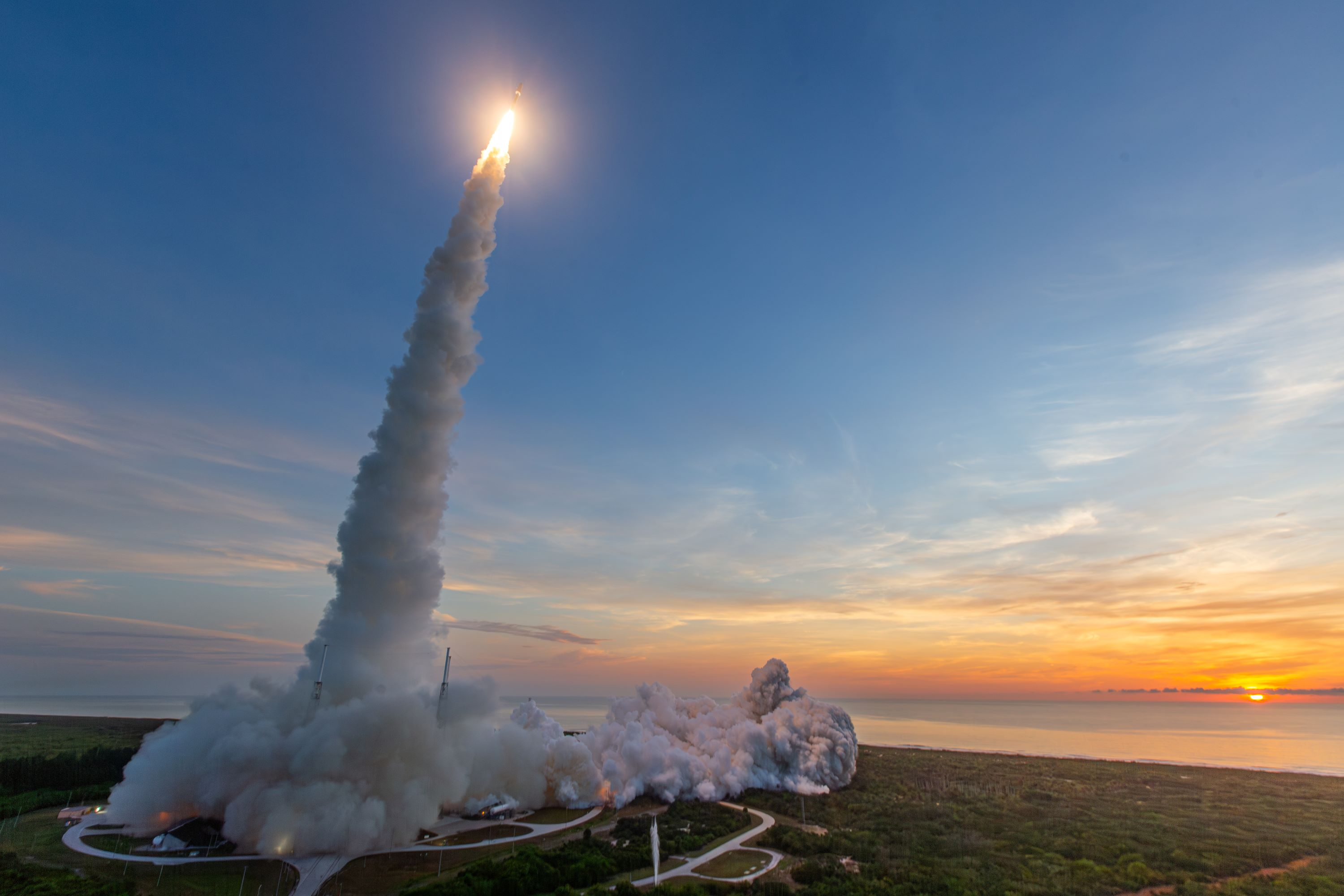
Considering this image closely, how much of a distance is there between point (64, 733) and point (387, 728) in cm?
10919

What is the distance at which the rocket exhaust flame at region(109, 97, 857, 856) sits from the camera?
37.5 metres

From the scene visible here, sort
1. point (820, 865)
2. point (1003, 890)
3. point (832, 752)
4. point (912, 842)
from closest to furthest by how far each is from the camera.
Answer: point (1003, 890) → point (820, 865) → point (912, 842) → point (832, 752)

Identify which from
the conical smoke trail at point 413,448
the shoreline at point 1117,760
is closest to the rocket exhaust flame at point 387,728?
the conical smoke trail at point 413,448

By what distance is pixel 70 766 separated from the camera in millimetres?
56094

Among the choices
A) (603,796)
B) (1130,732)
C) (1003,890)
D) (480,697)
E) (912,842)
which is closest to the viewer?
(1003,890)

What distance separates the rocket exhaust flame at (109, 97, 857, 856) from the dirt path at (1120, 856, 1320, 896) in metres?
31.2

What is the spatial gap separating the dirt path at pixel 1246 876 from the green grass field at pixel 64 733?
91777 millimetres

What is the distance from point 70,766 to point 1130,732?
690ft

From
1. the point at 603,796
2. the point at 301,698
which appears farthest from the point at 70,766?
the point at 603,796

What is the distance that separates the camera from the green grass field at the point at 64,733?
81375 mm

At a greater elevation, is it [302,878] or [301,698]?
[301,698]

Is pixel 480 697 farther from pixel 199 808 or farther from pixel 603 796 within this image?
pixel 199 808

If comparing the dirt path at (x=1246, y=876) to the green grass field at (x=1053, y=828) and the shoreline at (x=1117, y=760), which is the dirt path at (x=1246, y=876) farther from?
the shoreline at (x=1117, y=760)

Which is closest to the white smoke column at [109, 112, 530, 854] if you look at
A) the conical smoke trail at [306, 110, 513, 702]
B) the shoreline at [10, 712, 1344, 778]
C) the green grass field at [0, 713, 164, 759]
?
the conical smoke trail at [306, 110, 513, 702]
